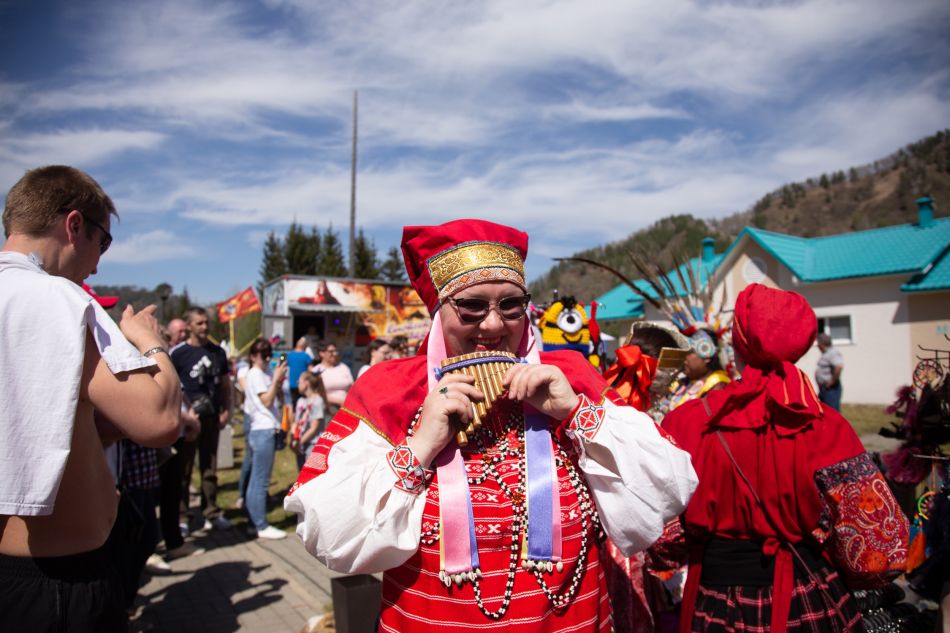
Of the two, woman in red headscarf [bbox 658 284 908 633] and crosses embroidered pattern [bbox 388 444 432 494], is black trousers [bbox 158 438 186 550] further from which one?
woman in red headscarf [bbox 658 284 908 633]

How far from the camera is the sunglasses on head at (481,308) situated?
6.21 ft

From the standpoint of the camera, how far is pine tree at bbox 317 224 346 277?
46.9m

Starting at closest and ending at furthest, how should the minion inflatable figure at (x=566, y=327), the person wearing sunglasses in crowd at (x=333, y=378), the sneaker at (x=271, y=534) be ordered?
1. the minion inflatable figure at (x=566, y=327)
2. the sneaker at (x=271, y=534)
3. the person wearing sunglasses in crowd at (x=333, y=378)

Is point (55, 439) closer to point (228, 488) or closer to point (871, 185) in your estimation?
point (228, 488)

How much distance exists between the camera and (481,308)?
1.90 metres

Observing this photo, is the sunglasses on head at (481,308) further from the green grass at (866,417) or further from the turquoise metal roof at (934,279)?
the turquoise metal roof at (934,279)

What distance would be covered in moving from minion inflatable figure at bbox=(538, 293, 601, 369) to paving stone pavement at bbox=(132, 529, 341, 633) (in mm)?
2806

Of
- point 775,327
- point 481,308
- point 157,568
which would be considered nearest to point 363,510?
→ point 481,308

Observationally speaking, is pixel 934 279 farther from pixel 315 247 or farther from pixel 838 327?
pixel 315 247

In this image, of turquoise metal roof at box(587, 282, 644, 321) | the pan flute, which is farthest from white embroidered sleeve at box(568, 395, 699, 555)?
turquoise metal roof at box(587, 282, 644, 321)

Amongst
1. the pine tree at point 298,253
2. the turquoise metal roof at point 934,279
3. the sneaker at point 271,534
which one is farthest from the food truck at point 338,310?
the pine tree at point 298,253

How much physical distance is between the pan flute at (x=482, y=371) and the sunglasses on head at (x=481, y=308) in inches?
4.4

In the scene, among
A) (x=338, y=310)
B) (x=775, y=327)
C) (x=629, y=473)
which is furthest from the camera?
(x=338, y=310)

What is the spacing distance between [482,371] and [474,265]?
0.33 m
